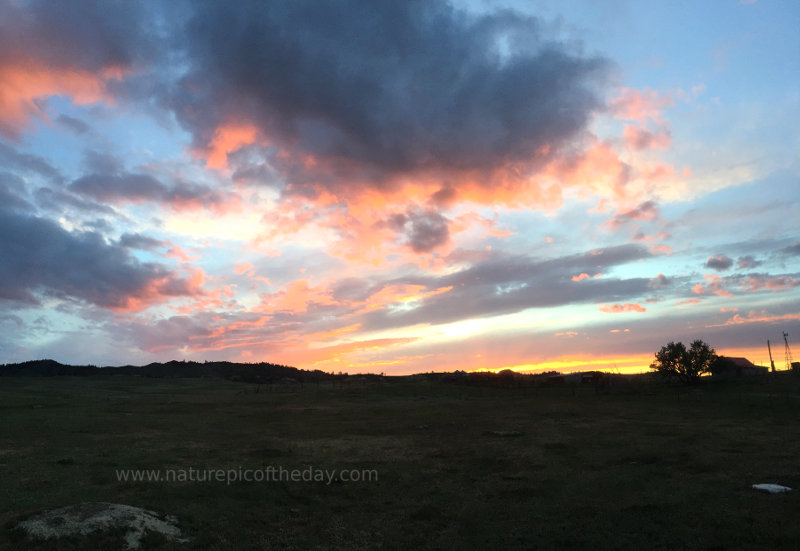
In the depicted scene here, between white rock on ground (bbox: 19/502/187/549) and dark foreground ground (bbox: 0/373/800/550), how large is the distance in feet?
1.40

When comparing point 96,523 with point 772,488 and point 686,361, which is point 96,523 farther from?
point 686,361

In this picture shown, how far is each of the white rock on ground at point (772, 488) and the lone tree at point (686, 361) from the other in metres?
66.6

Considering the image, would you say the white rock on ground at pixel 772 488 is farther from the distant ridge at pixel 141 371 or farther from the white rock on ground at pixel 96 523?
the distant ridge at pixel 141 371

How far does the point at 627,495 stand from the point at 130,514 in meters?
18.4

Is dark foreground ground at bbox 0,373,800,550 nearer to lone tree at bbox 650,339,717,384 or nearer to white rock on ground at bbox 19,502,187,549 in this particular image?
white rock on ground at bbox 19,502,187,549

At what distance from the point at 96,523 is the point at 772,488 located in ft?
78.1

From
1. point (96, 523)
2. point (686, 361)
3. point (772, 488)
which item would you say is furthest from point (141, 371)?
point (772, 488)

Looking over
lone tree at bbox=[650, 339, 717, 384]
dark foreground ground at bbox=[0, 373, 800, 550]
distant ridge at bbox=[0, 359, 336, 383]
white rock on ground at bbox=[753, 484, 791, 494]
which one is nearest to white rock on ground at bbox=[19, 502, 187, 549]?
dark foreground ground at bbox=[0, 373, 800, 550]

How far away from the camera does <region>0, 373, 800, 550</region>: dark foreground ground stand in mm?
15938

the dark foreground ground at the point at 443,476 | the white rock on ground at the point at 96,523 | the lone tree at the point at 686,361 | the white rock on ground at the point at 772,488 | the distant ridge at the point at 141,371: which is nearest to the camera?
the white rock on ground at the point at 96,523

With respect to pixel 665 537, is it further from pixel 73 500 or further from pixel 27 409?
pixel 27 409

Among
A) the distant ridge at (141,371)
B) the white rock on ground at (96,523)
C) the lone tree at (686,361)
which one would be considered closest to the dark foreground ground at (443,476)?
the white rock on ground at (96,523)

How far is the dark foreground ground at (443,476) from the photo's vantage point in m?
15.9

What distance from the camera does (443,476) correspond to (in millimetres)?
24859
